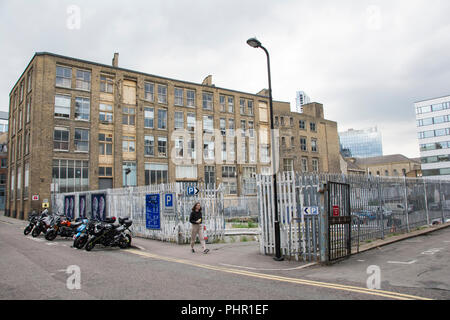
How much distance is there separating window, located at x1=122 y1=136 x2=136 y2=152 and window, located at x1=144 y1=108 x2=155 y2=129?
239cm

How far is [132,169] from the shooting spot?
37.2 m

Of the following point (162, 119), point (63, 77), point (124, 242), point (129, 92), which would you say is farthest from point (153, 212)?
point (162, 119)

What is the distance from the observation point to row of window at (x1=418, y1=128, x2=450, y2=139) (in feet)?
249

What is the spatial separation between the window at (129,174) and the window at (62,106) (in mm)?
7804

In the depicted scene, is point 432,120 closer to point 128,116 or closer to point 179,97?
point 179,97

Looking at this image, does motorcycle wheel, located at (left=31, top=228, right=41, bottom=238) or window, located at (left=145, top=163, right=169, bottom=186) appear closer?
motorcycle wheel, located at (left=31, top=228, right=41, bottom=238)

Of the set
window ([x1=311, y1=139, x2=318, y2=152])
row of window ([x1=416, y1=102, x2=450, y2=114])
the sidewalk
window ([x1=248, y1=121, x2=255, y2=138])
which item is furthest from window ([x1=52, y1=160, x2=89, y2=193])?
row of window ([x1=416, y1=102, x2=450, y2=114])

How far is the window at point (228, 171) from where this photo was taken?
4391 centimetres

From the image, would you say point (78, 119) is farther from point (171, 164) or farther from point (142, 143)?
point (171, 164)

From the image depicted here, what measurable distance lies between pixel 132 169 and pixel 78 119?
7.64 metres

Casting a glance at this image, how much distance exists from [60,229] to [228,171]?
3000cm

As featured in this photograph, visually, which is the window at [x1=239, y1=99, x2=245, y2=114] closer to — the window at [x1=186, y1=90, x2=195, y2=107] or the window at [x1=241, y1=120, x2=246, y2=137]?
the window at [x1=241, y1=120, x2=246, y2=137]

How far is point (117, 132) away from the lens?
1432 inches
